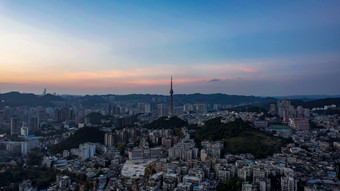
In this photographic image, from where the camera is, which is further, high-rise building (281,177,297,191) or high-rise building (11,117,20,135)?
high-rise building (11,117,20,135)

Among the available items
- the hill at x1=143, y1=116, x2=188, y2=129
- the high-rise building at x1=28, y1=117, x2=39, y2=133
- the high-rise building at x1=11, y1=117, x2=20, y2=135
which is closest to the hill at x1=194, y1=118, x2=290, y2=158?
the hill at x1=143, y1=116, x2=188, y2=129

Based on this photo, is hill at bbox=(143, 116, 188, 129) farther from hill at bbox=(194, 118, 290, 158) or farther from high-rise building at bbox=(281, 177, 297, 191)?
high-rise building at bbox=(281, 177, 297, 191)

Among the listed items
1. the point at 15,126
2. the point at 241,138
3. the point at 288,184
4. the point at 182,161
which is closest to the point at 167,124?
the point at 241,138

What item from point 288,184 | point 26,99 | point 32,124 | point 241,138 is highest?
point 26,99

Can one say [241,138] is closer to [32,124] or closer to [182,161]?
[182,161]

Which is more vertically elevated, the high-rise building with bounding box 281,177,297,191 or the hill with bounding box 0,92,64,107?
the hill with bounding box 0,92,64,107
